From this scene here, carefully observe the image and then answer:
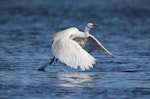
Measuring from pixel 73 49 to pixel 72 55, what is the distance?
237 mm

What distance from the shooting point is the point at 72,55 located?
49.1 ft

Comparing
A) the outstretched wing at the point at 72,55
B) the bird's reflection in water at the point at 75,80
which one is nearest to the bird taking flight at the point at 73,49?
the outstretched wing at the point at 72,55

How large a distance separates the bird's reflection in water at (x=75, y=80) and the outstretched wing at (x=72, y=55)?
0.36 m

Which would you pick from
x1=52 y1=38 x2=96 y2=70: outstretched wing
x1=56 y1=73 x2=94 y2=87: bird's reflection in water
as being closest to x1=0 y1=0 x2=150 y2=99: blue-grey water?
x1=56 y1=73 x2=94 y2=87: bird's reflection in water

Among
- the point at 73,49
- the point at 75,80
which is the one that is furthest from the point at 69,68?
the point at 75,80

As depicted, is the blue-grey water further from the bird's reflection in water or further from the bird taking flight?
the bird taking flight

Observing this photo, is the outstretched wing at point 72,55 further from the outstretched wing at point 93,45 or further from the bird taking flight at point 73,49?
the outstretched wing at point 93,45

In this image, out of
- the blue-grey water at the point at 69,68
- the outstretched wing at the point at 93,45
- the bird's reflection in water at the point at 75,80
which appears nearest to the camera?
the blue-grey water at the point at 69,68

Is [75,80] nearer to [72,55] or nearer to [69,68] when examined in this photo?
[72,55]

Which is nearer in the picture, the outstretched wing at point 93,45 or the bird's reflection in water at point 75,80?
the bird's reflection in water at point 75,80

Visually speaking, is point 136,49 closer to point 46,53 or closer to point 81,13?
point 46,53

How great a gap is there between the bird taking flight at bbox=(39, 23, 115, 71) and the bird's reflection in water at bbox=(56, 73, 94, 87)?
1.03ft

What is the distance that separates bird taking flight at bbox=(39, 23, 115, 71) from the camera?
14677mm

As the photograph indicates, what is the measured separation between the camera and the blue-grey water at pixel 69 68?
13.7 metres
